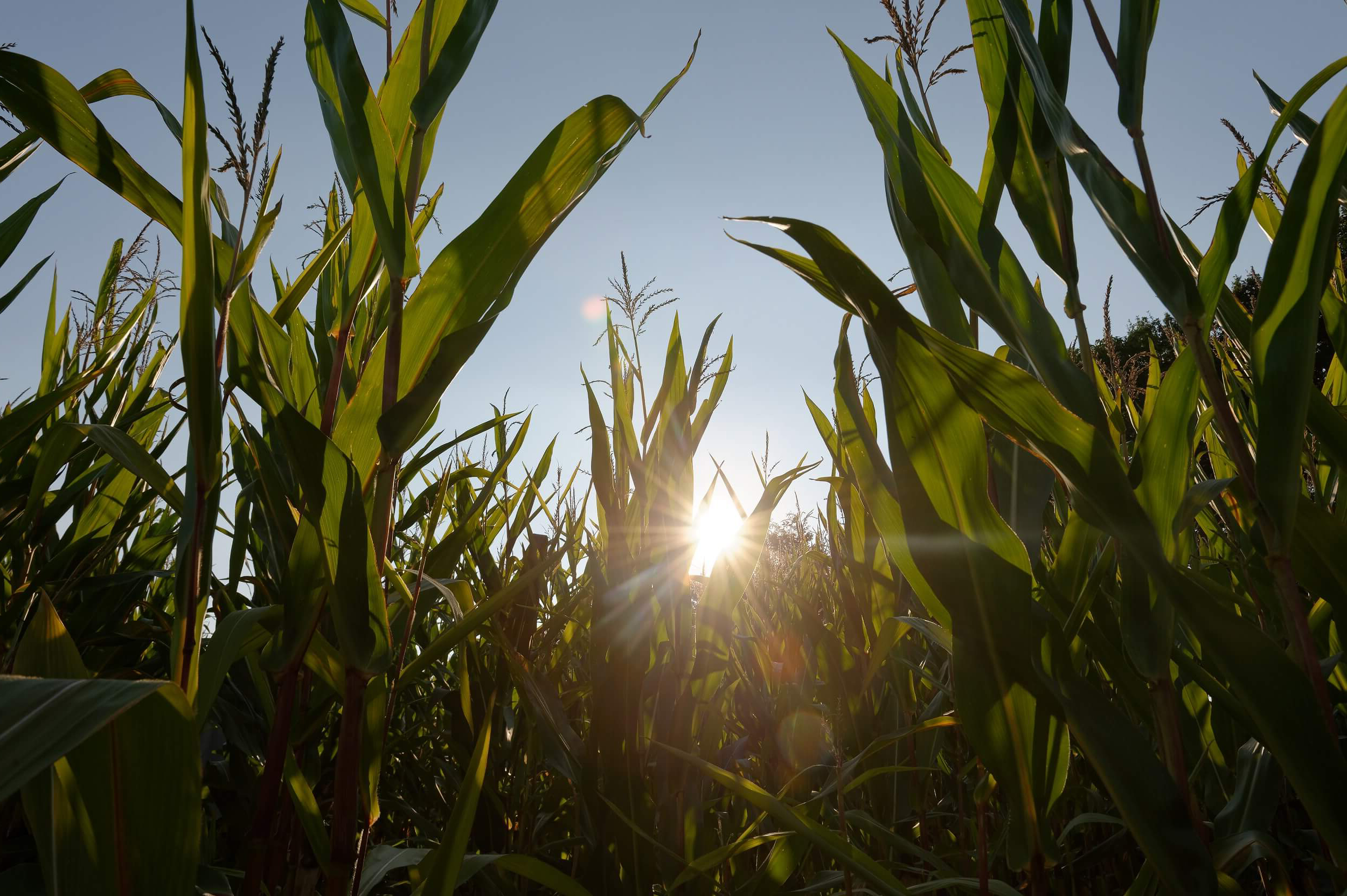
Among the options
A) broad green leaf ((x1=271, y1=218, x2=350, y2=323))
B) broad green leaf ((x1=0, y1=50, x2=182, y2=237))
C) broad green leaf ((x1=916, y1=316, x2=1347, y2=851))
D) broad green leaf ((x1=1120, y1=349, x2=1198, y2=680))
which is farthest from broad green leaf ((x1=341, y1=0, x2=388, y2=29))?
broad green leaf ((x1=1120, y1=349, x2=1198, y2=680))

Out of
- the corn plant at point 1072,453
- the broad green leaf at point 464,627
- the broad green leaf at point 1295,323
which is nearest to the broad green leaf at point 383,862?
the broad green leaf at point 464,627

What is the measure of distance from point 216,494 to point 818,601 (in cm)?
133

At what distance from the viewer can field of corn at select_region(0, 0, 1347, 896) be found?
491mm

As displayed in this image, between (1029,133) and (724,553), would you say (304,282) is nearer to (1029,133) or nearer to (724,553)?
(724,553)

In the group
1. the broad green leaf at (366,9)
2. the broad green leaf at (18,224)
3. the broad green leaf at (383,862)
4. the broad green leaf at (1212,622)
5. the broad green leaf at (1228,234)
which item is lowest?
the broad green leaf at (383,862)

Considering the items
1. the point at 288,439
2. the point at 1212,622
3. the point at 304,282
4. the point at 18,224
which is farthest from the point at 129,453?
the point at 1212,622

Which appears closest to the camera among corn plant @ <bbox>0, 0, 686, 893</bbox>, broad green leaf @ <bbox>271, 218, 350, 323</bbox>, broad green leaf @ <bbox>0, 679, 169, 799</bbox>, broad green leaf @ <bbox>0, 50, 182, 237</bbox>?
broad green leaf @ <bbox>0, 679, 169, 799</bbox>

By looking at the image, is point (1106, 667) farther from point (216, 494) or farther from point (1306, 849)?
point (216, 494)

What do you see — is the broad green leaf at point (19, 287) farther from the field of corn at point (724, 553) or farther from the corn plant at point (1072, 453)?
the corn plant at point (1072, 453)

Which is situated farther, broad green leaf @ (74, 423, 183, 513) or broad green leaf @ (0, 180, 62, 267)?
broad green leaf @ (0, 180, 62, 267)

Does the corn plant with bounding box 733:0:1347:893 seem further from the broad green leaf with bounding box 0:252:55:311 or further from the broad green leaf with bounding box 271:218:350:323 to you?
the broad green leaf with bounding box 0:252:55:311

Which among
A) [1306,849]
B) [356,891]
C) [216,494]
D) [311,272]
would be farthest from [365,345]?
[1306,849]

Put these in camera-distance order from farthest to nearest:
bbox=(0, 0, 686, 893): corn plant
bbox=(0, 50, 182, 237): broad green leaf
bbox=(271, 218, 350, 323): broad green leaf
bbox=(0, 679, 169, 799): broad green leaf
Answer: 1. bbox=(271, 218, 350, 323): broad green leaf
2. bbox=(0, 50, 182, 237): broad green leaf
3. bbox=(0, 0, 686, 893): corn plant
4. bbox=(0, 679, 169, 799): broad green leaf

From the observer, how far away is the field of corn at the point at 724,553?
0.49 meters
